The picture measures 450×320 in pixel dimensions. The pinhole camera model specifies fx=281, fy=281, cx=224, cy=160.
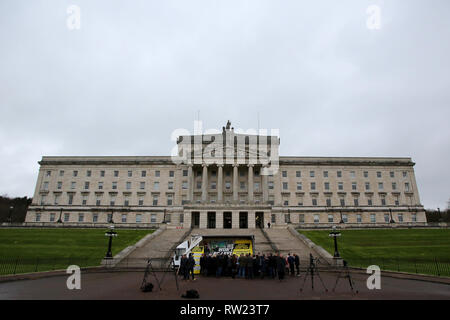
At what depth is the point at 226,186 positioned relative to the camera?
67688mm

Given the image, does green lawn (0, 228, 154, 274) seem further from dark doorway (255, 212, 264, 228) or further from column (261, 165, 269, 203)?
column (261, 165, 269, 203)

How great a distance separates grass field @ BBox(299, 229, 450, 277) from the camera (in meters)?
24.9

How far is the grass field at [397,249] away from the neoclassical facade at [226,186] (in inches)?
863

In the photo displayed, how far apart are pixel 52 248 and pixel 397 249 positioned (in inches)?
1626

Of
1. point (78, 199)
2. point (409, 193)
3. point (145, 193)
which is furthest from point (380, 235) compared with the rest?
point (78, 199)

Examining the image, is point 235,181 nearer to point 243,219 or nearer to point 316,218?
point 243,219

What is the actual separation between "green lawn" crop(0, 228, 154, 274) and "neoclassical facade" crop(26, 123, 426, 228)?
2142 centimetres

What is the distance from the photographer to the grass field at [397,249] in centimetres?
2486

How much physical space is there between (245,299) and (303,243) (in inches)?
1037

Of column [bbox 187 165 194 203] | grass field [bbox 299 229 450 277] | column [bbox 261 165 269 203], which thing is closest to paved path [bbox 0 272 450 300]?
grass field [bbox 299 229 450 277]

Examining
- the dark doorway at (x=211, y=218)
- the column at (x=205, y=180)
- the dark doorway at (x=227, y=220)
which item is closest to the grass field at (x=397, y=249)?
the dark doorway at (x=227, y=220)

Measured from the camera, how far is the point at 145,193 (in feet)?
231

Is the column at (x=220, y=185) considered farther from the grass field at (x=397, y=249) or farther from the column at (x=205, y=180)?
the grass field at (x=397, y=249)
